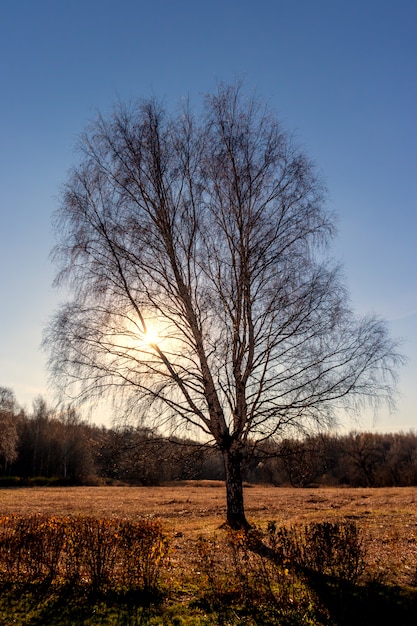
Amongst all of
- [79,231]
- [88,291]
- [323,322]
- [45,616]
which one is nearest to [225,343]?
[323,322]

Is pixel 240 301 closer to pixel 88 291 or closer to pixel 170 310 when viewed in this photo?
pixel 170 310

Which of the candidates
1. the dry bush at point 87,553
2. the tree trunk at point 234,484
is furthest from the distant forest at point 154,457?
the dry bush at point 87,553

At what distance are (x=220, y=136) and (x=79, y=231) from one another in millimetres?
4739

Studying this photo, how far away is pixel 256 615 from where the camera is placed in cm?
514

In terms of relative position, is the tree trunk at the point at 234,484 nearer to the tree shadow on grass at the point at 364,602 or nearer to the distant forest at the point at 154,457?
the distant forest at the point at 154,457

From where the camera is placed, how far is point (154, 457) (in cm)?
1052

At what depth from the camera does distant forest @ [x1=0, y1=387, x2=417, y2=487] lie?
10.3 meters

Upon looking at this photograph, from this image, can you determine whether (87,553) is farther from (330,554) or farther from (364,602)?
(364,602)

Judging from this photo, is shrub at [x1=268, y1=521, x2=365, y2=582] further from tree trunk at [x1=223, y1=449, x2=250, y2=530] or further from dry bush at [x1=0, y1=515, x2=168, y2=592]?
tree trunk at [x1=223, y1=449, x2=250, y2=530]

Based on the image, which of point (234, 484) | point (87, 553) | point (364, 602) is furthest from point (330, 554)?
point (234, 484)

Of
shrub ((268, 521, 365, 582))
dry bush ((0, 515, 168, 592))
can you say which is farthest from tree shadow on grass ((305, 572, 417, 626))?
dry bush ((0, 515, 168, 592))

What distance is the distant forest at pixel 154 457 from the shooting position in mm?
10297

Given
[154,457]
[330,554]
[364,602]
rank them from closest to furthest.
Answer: [364,602], [330,554], [154,457]

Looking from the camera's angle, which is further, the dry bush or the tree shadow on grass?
the dry bush
